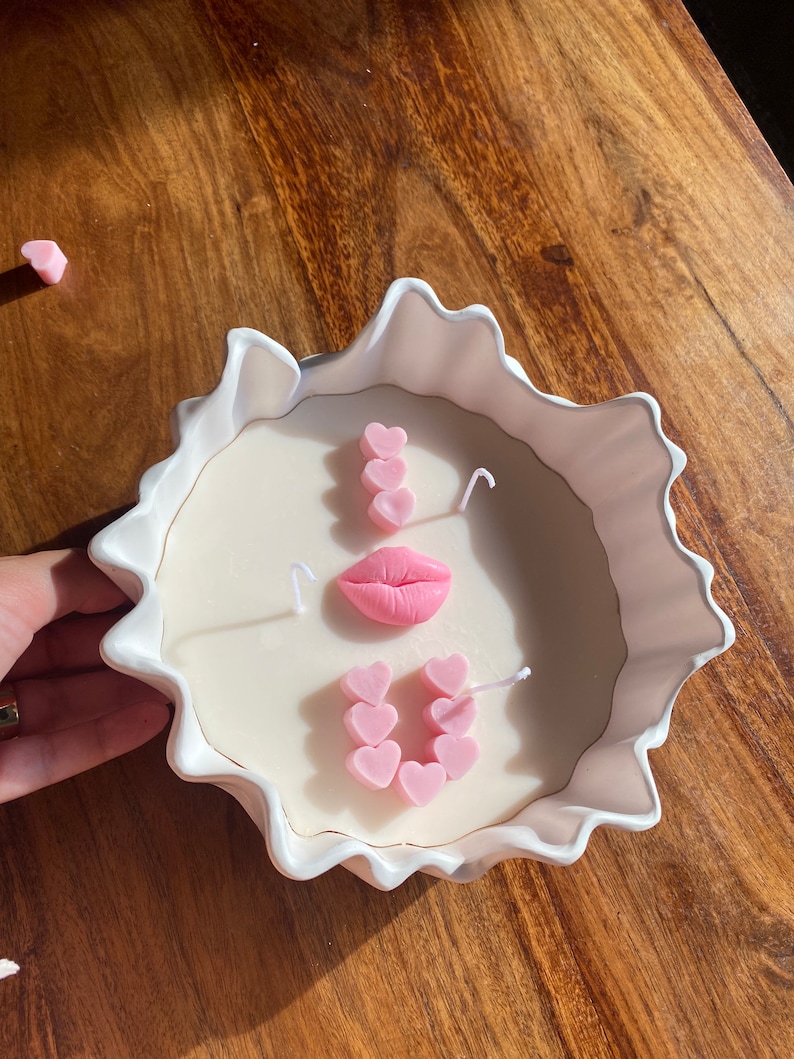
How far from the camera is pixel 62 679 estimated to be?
0.55 meters

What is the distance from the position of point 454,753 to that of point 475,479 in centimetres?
18

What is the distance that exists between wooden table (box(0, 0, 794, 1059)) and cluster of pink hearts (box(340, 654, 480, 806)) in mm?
85

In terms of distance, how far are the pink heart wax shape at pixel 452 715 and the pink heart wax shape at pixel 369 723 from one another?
28mm

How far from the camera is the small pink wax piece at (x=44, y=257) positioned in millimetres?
577

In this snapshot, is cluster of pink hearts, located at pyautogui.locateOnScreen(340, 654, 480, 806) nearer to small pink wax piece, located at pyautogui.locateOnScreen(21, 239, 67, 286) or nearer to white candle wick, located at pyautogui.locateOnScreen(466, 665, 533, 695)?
white candle wick, located at pyautogui.locateOnScreen(466, 665, 533, 695)

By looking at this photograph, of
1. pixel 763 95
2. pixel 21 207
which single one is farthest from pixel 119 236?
pixel 763 95

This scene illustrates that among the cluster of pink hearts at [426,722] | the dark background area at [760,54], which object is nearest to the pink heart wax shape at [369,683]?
the cluster of pink hearts at [426,722]

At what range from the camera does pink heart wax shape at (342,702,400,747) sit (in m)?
0.49

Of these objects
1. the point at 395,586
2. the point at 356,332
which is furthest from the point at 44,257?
the point at 395,586

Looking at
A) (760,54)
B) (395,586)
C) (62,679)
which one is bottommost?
(62,679)

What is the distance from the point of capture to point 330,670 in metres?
0.52

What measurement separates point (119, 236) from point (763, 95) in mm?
865

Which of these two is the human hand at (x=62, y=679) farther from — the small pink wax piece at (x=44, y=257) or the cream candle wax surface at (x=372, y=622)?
the small pink wax piece at (x=44, y=257)

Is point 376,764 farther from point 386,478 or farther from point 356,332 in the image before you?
point 356,332
